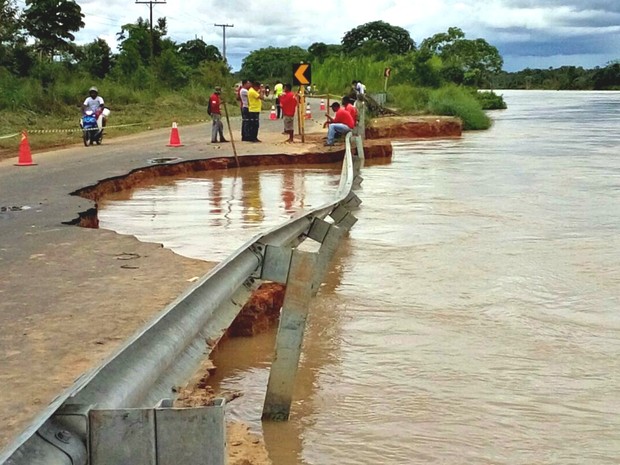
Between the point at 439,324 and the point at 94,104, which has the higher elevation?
the point at 94,104

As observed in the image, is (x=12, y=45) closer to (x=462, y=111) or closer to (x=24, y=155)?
(x=462, y=111)

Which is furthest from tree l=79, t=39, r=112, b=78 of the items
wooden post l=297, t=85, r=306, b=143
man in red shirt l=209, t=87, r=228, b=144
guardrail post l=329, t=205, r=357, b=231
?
guardrail post l=329, t=205, r=357, b=231

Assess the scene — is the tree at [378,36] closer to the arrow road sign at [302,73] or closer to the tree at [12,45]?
the tree at [12,45]

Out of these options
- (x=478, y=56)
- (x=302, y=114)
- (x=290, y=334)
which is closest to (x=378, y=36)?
(x=478, y=56)

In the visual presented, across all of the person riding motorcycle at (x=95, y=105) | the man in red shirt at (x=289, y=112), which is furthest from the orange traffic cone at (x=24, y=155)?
the man in red shirt at (x=289, y=112)

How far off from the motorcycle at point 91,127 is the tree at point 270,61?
78010 millimetres

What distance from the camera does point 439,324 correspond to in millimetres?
7066

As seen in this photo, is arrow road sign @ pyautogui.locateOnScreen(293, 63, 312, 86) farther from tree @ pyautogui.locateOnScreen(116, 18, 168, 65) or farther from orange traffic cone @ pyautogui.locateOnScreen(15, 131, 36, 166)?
tree @ pyautogui.locateOnScreen(116, 18, 168, 65)

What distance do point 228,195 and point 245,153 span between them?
4932 millimetres

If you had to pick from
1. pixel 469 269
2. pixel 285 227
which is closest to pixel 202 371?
pixel 285 227

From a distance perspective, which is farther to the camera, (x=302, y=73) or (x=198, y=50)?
(x=198, y=50)

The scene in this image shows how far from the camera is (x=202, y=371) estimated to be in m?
5.07

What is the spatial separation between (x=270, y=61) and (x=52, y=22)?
64187mm

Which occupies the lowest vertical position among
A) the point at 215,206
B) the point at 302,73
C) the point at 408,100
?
the point at 215,206
